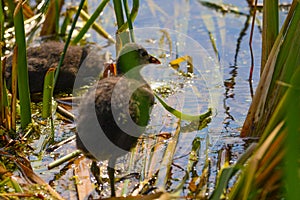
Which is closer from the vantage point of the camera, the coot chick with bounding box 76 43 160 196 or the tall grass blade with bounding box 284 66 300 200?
the tall grass blade with bounding box 284 66 300 200

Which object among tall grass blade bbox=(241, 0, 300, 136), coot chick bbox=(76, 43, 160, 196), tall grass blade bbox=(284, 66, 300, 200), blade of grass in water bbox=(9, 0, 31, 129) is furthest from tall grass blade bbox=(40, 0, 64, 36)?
tall grass blade bbox=(284, 66, 300, 200)

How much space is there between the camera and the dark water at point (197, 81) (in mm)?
4117

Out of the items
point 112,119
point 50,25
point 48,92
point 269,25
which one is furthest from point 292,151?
point 50,25

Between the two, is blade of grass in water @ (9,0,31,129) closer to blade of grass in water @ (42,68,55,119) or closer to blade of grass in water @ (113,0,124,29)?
blade of grass in water @ (42,68,55,119)

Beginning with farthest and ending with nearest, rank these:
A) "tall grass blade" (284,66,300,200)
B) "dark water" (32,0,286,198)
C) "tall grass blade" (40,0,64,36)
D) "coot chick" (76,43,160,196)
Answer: "tall grass blade" (40,0,64,36) < "dark water" (32,0,286,198) < "coot chick" (76,43,160,196) < "tall grass blade" (284,66,300,200)

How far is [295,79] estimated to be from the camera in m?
2.71

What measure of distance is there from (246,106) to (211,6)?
2.14m

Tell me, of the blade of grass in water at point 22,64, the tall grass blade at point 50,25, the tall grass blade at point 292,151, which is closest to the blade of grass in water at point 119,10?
the blade of grass in water at point 22,64

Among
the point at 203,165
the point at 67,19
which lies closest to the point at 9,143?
the point at 203,165

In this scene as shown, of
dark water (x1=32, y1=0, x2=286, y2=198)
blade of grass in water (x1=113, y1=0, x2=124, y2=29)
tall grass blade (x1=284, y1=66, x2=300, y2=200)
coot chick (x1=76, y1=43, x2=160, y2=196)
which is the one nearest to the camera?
tall grass blade (x1=284, y1=66, x2=300, y2=200)

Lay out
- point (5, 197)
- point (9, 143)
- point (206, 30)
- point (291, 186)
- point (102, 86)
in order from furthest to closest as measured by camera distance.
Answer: point (206, 30)
point (9, 143)
point (102, 86)
point (5, 197)
point (291, 186)

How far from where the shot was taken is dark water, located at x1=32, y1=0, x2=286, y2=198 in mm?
4117

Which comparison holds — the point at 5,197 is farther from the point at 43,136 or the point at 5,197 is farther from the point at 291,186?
the point at 291,186

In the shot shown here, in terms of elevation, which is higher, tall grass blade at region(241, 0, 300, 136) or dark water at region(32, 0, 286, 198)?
tall grass blade at region(241, 0, 300, 136)
